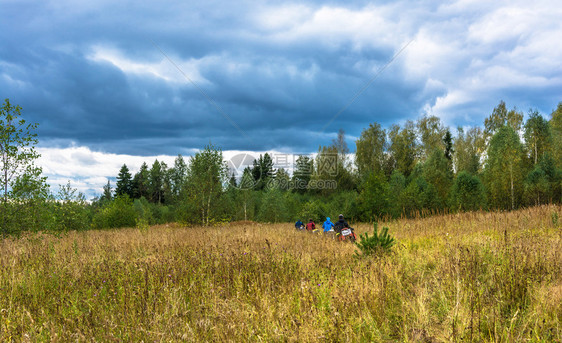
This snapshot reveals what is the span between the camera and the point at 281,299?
4406 mm

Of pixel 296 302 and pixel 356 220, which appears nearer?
pixel 296 302

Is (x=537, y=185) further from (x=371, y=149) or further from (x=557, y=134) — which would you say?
(x=371, y=149)

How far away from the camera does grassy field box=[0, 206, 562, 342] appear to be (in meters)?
3.45

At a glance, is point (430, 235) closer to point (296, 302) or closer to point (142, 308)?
point (296, 302)

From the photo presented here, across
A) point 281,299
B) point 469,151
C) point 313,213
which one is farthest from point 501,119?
point 281,299

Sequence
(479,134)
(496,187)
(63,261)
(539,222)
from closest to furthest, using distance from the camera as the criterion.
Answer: (63,261)
(539,222)
(496,187)
(479,134)

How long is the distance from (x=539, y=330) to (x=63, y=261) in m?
8.12

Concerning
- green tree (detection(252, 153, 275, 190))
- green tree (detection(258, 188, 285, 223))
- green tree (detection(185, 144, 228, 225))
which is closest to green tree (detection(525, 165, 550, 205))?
green tree (detection(258, 188, 285, 223))

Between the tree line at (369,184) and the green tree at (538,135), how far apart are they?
0.10 meters

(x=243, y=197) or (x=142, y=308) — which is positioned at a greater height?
(x=243, y=197)

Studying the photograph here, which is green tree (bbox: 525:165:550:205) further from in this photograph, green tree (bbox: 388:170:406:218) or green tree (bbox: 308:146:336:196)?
green tree (bbox: 308:146:336:196)

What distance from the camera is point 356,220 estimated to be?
2633 centimetres

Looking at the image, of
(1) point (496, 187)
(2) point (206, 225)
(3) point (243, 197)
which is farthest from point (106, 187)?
(1) point (496, 187)

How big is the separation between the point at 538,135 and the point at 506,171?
34.2 feet
